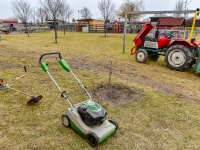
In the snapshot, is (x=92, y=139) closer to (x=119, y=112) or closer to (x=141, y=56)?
(x=119, y=112)

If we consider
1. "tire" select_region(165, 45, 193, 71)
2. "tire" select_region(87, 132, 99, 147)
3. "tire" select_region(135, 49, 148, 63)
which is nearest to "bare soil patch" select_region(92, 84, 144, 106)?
"tire" select_region(87, 132, 99, 147)

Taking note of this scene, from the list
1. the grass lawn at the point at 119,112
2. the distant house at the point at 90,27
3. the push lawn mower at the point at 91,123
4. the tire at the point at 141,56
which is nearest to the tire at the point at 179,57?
the grass lawn at the point at 119,112

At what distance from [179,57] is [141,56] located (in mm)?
1542

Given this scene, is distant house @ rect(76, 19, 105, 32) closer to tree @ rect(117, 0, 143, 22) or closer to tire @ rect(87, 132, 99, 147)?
tree @ rect(117, 0, 143, 22)

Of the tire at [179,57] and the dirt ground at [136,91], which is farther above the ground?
the tire at [179,57]

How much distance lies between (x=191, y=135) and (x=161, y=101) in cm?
104

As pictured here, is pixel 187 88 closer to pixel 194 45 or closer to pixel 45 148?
pixel 194 45

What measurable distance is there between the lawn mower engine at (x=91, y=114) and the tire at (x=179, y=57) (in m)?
4.36

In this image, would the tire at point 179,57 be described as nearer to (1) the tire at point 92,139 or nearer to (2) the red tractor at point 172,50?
(2) the red tractor at point 172,50

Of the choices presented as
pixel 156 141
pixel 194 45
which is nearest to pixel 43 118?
pixel 156 141

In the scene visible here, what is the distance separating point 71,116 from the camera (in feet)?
7.68

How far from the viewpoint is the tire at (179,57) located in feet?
17.6

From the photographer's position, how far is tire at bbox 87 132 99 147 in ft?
6.85

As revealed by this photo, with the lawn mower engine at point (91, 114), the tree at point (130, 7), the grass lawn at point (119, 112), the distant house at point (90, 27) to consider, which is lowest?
the grass lawn at point (119, 112)
